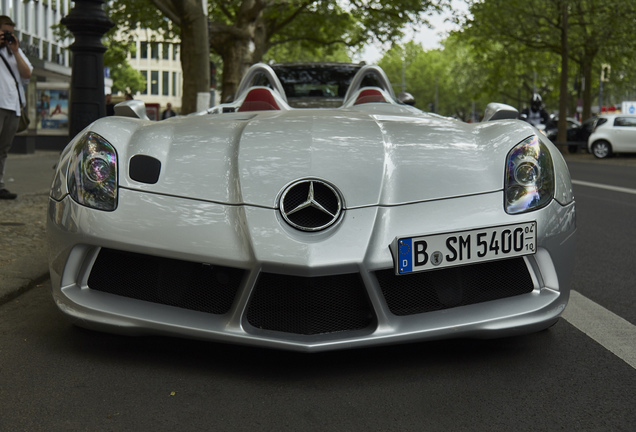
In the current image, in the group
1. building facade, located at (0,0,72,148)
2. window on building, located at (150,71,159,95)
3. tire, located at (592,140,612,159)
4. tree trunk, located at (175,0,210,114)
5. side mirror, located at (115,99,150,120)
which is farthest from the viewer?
window on building, located at (150,71,159,95)

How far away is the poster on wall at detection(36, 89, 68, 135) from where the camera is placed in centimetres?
2572

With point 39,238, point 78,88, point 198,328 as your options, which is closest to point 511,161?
point 198,328

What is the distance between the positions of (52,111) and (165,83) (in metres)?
63.6

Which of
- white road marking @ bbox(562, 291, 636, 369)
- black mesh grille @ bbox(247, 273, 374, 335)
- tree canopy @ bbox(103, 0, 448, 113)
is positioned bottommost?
white road marking @ bbox(562, 291, 636, 369)

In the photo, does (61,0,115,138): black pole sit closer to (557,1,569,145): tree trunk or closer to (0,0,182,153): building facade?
(0,0,182,153): building facade

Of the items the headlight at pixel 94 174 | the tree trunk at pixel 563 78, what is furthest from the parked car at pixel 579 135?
the headlight at pixel 94 174

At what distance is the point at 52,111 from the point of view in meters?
26.0

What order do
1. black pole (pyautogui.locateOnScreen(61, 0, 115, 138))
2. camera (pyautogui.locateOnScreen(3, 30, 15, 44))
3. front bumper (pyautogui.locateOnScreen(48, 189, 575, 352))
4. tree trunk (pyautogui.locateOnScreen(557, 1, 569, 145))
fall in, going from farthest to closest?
tree trunk (pyautogui.locateOnScreen(557, 1, 569, 145)) < camera (pyautogui.locateOnScreen(3, 30, 15, 44)) < black pole (pyautogui.locateOnScreen(61, 0, 115, 138)) < front bumper (pyautogui.locateOnScreen(48, 189, 575, 352))

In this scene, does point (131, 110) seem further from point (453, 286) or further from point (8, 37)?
point (8, 37)

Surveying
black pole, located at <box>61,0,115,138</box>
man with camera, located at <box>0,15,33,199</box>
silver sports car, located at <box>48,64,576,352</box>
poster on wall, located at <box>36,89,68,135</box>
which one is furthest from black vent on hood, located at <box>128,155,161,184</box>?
poster on wall, located at <box>36,89,68,135</box>

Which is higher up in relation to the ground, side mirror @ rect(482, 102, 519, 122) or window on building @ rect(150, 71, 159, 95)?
window on building @ rect(150, 71, 159, 95)

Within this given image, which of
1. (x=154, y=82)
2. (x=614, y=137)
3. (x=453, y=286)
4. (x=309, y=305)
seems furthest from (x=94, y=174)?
(x=154, y=82)

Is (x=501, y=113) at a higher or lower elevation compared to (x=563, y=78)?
lower

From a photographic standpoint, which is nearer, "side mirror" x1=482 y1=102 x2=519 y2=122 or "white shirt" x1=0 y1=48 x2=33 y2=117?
"side mirror" x1=482 y1=102 x2=519 y2=122
